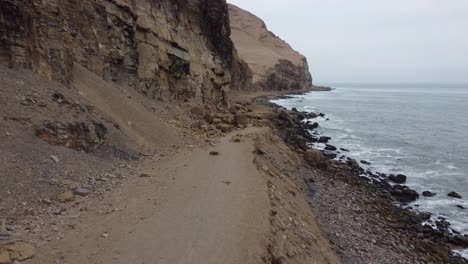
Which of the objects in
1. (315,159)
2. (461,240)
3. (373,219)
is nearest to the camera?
(461,240)

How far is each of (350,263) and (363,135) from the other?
1400 inches

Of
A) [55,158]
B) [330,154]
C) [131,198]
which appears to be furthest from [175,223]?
[330,154]

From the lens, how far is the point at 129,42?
89.1 ft

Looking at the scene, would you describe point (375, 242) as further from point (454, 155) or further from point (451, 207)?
point (454, 155)

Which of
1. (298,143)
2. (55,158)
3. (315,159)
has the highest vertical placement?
(55,158)

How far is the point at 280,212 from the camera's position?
43.2ft

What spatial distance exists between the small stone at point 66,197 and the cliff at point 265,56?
89000 mm

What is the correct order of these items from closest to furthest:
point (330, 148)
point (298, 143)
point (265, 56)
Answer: point (298, 143)
point (330, 148)
point (265, 56)

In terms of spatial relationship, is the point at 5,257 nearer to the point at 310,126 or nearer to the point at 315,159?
the point at 315,159

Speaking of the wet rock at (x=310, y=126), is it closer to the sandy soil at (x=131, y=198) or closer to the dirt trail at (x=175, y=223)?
the sandy soil at (x=131, y=198)

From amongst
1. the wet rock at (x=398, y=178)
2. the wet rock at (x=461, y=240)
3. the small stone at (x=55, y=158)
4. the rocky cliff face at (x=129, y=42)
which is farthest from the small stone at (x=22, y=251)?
the wet rock at (x=398, y=178)

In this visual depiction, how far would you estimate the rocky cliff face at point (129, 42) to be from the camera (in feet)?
52.3

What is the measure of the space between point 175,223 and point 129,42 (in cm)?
1993

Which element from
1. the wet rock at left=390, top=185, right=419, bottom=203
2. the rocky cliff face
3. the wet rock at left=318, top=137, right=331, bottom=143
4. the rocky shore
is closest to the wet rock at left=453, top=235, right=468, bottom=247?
the rocky shore
